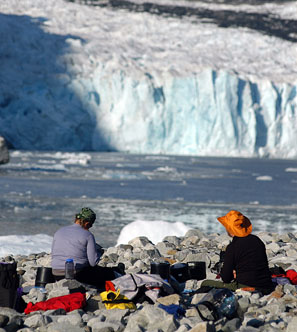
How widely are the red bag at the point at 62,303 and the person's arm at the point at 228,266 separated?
1.08m

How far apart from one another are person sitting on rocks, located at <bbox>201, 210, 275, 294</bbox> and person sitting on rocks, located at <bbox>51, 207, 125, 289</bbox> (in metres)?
0.86

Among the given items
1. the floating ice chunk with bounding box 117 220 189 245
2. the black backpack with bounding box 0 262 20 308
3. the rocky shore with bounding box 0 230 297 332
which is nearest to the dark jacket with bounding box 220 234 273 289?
the rocky shore with bounding box 0 230 297 332

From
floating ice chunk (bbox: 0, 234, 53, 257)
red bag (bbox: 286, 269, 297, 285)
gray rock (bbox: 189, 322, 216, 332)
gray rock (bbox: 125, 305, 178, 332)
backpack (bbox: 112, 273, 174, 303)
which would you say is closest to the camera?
gray rock (bbox: 189, 322, 216, 332)

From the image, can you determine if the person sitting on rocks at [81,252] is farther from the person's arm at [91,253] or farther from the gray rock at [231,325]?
the gray rock at [231,325]

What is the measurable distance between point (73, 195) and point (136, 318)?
1504 cm

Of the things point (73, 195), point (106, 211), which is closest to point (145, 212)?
point (106, 211)

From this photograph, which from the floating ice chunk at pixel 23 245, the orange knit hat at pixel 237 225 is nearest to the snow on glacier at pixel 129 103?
the floating ice chunk at pixel 23 245

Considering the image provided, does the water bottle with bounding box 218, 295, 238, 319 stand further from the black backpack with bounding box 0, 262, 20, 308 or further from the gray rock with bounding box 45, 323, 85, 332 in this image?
the black backpack with bounding box 0, 262, 20, 308

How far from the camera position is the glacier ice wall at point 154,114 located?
126 feet

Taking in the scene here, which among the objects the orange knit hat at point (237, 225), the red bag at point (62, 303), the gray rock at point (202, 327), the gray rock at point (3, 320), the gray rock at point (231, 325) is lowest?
the red bag at point (62, 303)

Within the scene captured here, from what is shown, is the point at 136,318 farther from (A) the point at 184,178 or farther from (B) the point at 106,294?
(A) the point at 184,178

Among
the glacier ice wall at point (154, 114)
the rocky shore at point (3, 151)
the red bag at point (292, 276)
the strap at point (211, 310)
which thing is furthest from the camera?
the glacier ice wall at point (154, 114)

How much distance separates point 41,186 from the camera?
2138 cm

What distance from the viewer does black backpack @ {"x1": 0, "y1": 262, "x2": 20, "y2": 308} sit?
14.6ft
